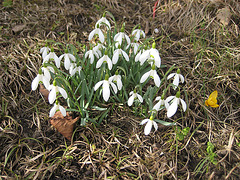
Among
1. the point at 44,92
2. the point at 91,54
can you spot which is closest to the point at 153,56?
the point at 91,54

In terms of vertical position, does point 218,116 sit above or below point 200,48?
below

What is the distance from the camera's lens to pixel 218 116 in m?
2.06

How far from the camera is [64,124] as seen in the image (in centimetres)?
178

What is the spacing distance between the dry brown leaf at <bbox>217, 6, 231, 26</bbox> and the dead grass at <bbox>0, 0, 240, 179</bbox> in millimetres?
74

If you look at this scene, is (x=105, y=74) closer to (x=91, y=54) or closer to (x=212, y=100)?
(x=91, y=54)

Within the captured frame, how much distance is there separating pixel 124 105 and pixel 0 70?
1.27 meters

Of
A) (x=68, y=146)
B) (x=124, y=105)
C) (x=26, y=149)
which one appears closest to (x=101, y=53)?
(x=124, y=105)

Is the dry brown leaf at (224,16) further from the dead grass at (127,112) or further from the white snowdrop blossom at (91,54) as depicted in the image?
the white snowdrop blossom at (91,54)

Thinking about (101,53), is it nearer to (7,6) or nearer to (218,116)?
(218,116)

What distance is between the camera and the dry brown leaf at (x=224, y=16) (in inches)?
107

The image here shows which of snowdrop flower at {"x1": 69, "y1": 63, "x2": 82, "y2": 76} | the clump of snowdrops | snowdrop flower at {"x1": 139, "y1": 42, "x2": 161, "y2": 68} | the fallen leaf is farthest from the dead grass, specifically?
snowdrop flower at {"x1": 139, "y1": 42, "x2": 161, "y2": 68}

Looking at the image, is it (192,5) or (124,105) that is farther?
(192,5)

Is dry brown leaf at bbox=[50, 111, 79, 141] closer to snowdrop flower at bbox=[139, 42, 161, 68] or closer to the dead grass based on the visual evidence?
the dead grass

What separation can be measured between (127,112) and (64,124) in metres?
0.56
